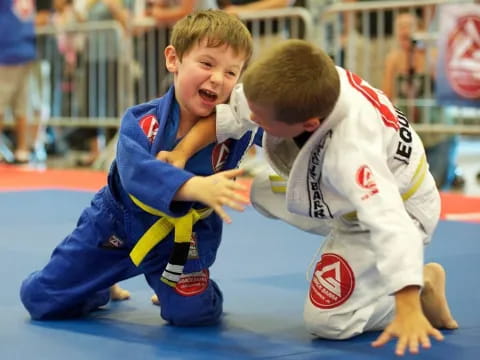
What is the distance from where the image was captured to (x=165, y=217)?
228 cm

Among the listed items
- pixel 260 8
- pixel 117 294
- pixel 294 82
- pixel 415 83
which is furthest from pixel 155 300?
pixel 260 8

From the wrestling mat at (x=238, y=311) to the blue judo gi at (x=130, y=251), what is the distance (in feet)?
0.17

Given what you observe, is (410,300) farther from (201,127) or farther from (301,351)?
(201,127)

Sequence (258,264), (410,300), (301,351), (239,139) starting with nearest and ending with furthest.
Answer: (410,300) < (301,351) < (239,139) < (258,264)

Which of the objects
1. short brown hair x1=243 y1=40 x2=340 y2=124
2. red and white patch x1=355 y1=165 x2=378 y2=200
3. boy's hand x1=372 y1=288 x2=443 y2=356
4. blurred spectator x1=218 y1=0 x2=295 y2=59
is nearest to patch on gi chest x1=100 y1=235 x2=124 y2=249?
short brown hair x1=243 y1=40 x2=340 y2=124

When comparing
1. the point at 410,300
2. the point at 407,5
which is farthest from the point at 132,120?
the point at 407,5

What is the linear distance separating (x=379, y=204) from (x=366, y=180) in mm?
58

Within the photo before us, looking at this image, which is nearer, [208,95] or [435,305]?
[435,305]

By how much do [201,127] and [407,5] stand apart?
391 cm

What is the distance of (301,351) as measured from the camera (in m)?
2.02

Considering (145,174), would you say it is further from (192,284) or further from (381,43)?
(381,43)

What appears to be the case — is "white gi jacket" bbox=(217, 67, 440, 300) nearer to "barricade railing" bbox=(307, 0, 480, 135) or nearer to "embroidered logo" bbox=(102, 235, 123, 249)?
"embroidered logo" bbox=(102, 235, 123, 249)

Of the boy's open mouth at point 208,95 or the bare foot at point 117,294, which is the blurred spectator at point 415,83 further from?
the boy's open mouth at point 208,95

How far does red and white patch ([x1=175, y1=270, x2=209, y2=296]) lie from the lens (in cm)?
233
